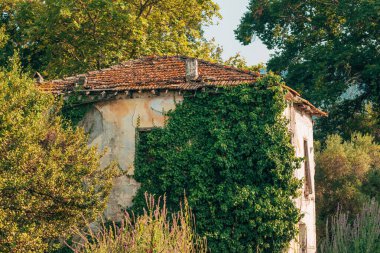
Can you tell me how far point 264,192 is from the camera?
15.8 m

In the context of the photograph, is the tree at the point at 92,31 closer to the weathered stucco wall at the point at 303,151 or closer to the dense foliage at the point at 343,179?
the dense foliage at the point at 343,179

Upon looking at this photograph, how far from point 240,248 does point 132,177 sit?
133 inches

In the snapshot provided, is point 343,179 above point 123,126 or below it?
below

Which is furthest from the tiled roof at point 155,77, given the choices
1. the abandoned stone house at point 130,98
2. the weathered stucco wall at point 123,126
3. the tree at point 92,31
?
the tree at point 92,31

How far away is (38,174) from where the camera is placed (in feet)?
45.7

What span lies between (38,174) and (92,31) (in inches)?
507

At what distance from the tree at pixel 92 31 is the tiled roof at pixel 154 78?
6241 millimetres

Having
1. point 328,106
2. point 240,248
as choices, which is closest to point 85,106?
point 240,248

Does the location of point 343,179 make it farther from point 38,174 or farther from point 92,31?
point 38,174

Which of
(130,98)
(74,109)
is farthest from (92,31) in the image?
(130,98)

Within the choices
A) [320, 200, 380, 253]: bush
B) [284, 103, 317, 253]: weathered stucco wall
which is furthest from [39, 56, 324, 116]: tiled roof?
[320, 200, 380, 253]: bush

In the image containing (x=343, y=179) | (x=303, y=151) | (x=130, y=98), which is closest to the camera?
(x=130, y=98)

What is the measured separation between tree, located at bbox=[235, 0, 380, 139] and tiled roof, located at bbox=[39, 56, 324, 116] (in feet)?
31.4

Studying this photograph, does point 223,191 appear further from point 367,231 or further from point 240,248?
point 367,231
